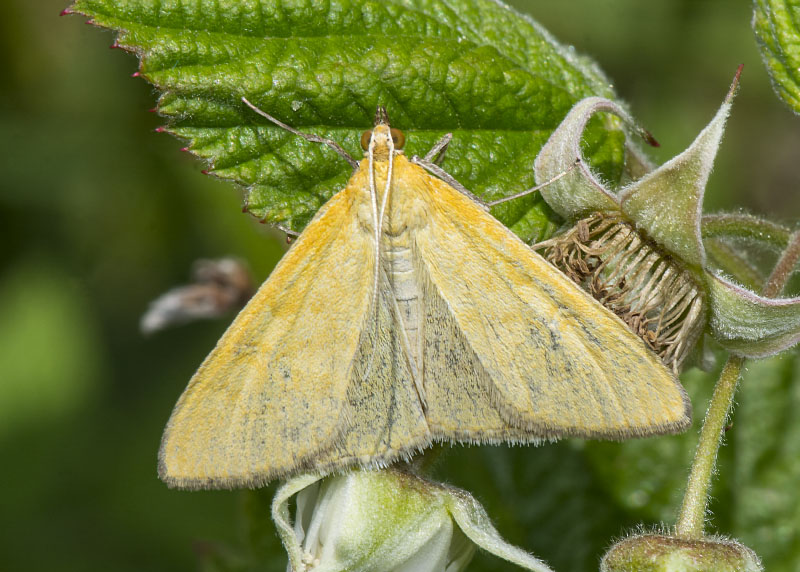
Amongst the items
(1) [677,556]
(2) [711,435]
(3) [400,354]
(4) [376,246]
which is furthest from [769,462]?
(4) [376,246]

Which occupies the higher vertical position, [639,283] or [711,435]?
[639,283]

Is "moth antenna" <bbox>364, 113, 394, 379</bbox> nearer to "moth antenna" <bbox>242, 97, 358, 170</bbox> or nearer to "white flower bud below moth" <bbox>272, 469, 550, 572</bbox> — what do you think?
"moth antenna" <bbox>242, 97, 358, 170</bbox>

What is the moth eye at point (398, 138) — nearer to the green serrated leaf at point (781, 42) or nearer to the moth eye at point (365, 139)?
the moth eye at point (365, 139)

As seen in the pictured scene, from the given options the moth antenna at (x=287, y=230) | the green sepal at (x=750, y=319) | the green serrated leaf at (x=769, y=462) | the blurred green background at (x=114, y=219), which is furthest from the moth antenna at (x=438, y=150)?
the blurred green background at (x=114, y=219)

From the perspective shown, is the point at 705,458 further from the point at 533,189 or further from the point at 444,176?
the point at 444,176

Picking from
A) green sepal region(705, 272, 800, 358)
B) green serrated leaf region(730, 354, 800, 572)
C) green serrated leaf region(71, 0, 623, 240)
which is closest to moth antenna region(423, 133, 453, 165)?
green serrated leaf region(71, 0, 623, 240)

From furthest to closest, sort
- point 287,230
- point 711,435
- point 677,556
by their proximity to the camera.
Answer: point 287,230, point 711,435, point 677,556
